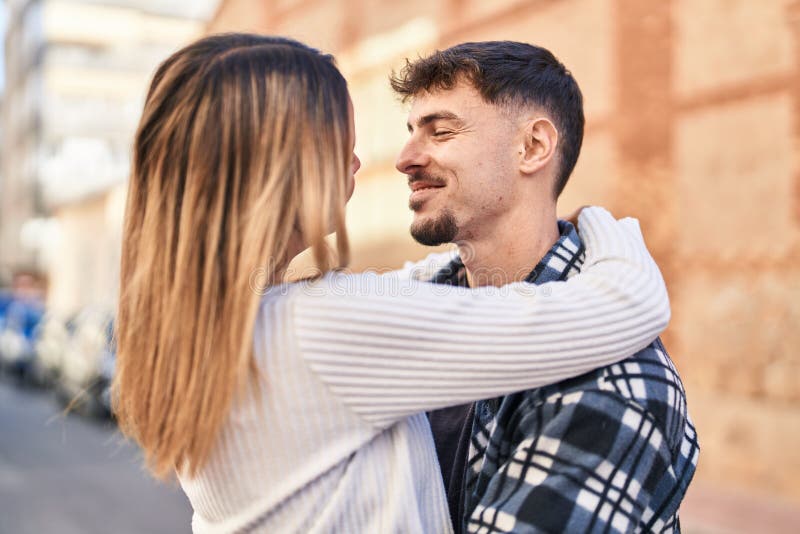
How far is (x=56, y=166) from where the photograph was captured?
39.5 meters

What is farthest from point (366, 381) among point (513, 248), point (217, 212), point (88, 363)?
point (88, 363)

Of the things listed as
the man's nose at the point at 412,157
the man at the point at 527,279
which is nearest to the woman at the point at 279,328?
the man at the point at 527,279

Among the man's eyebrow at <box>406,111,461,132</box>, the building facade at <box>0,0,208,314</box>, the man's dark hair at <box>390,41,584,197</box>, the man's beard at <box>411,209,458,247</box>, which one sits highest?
the building facade at <box>0,0,208,314</box>

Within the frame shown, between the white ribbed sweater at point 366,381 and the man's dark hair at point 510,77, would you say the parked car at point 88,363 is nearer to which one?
the man's dark hair at point 510,77

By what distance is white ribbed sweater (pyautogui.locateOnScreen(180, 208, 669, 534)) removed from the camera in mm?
1519

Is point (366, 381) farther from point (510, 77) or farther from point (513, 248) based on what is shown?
point (510, 77)

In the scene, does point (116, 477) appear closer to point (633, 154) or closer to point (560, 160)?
point (633, 154)

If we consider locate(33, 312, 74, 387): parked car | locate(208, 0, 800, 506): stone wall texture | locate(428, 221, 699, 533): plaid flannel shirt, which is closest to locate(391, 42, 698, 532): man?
locate(428, 221, 699, 533): plaid flannel shirt

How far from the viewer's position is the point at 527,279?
2.12 meters

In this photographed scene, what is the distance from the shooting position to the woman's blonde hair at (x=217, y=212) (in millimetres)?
1505

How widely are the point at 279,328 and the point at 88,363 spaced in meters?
11.8

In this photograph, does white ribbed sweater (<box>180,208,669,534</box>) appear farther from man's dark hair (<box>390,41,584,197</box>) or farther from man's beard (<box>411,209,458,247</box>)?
man's dark hair (<box>390,41,584,197</box>)

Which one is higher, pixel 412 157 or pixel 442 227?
pixel 412 157

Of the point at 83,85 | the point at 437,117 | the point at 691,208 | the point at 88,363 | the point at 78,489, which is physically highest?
the point at 83,85
